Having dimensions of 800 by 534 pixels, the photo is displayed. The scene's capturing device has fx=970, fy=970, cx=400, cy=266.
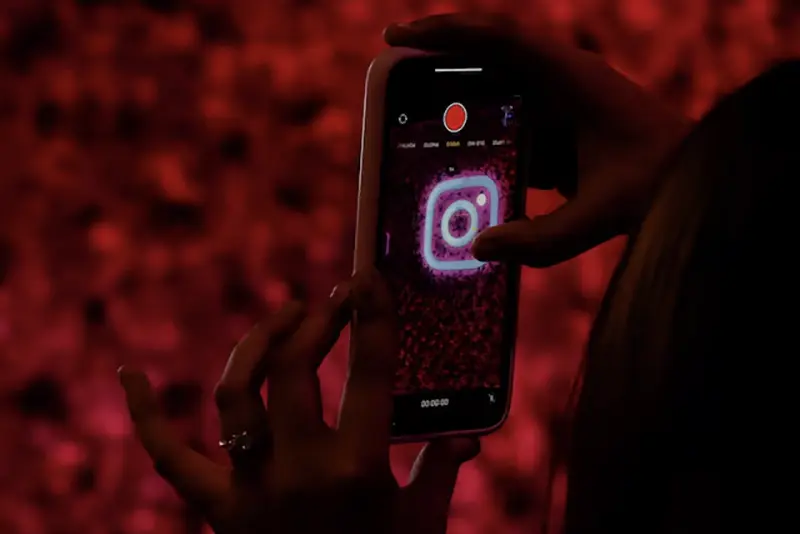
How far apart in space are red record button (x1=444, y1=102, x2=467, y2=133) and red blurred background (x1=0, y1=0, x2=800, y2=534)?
1.06ft

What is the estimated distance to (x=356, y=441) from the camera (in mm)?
427

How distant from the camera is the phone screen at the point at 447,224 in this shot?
0.51m

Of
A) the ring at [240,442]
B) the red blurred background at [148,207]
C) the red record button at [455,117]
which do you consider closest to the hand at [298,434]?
the ring at [240,442]

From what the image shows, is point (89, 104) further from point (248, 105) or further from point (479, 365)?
point (479, 365)

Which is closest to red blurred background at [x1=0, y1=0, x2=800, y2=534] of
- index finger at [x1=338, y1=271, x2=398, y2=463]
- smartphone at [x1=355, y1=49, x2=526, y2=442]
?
smartphone at [x1=355, y1=49, x2=526, y2=442]

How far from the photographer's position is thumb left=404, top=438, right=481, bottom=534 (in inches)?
19.4

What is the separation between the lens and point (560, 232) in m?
0.46

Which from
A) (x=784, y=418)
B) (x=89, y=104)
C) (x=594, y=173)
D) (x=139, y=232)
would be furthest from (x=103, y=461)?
(x=784, y=418)

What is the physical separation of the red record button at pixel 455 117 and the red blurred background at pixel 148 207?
32cm

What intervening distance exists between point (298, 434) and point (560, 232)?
0.15 meters

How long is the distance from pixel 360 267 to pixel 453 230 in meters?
0.07

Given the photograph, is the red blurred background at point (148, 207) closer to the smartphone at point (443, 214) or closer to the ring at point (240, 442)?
the smartphone at point (443, 214)

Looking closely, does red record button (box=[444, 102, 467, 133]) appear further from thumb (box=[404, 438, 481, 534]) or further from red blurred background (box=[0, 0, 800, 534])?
red blurred background (box=[0, 0, 800, 534])

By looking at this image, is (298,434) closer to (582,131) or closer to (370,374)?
(370,374)
